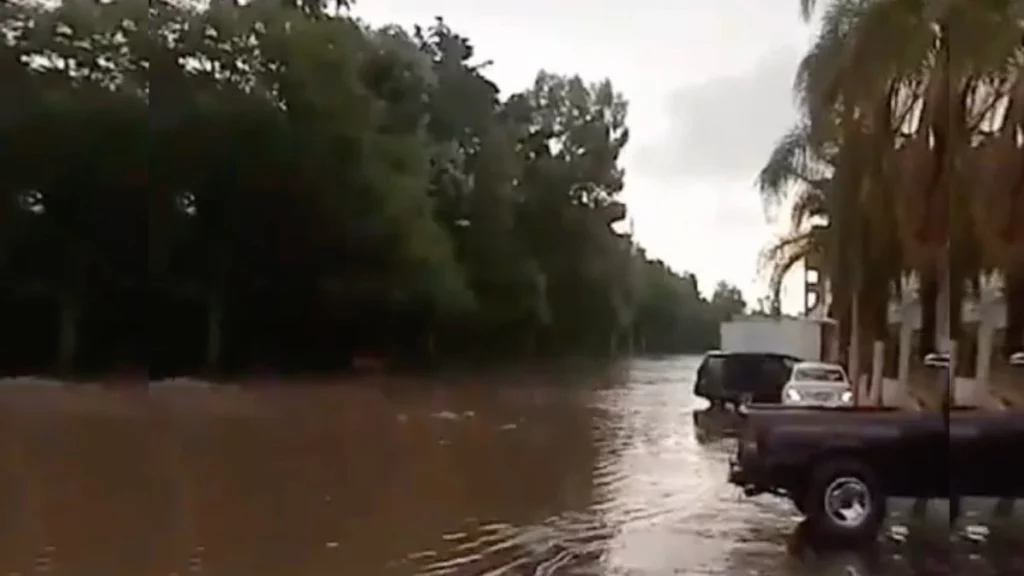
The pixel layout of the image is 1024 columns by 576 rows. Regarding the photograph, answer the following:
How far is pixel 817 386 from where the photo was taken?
30.5m

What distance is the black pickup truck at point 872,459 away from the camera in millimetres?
13359

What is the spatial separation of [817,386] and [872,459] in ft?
56.1

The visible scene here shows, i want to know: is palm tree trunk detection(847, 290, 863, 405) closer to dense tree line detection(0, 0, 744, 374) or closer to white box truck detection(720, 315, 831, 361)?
white box truck detection(720, 315, 831, 361)

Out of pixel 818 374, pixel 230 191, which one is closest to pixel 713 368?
pixel 818 374

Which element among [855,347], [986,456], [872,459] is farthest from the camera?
[855,347]

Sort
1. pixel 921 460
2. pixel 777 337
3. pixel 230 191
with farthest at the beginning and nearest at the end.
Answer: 1. pixel 777 337
2. pixel 230 191
3. pixel 921 460

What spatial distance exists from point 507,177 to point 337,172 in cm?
1648

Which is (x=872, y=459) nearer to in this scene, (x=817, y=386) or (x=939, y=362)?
(x=939, y=362)

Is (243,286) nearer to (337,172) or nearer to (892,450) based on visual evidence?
(337,172)

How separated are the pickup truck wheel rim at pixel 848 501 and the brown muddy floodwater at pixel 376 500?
14.9 inches

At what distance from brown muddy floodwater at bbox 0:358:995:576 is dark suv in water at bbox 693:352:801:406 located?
5.06 meters

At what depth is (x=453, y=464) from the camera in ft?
69.9

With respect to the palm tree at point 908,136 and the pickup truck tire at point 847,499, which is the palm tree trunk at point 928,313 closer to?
the palm tree at point 908,136

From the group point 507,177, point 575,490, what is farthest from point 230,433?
point 507,177
